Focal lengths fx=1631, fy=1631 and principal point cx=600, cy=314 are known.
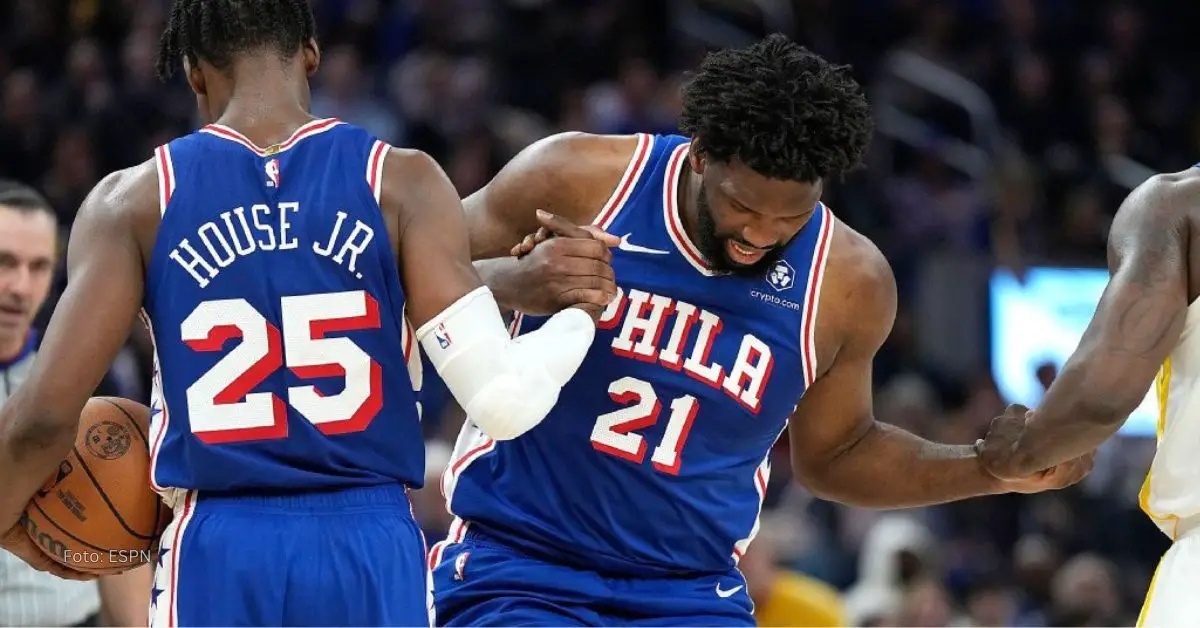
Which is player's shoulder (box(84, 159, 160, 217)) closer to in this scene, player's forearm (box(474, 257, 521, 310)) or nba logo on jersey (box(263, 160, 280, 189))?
nba logo on jersey (box(263, 160, 280, 189))

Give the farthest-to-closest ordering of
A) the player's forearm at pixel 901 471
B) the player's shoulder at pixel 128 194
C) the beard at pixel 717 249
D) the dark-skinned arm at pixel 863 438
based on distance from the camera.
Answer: the player's forearm at pixel 901 471, the dark-skinned arm at pixel 863 438, the beard at pixel 717 249, the player's shoulder at pixel 128 194

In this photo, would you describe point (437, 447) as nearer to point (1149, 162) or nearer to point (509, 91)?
point (509, 91)

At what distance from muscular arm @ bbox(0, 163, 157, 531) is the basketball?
0.12 meters

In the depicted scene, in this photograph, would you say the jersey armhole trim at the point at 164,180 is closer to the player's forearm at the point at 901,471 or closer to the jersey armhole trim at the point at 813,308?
the jersey armhole trim at the point at 813,308

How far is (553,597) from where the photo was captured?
4230mm

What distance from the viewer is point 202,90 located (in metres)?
3.79

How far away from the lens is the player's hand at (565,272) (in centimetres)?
400

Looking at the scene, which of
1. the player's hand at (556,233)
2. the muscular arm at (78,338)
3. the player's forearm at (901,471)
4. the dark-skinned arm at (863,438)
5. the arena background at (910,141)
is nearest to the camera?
the muscular arm at (78,338)

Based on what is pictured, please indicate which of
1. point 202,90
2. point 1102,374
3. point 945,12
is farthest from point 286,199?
point 945,12

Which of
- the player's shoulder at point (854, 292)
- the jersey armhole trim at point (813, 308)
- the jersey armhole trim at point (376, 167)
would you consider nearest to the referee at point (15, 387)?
the jersey armhole trim at point (376, 167)

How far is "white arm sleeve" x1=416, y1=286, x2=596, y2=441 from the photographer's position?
3.57 meters

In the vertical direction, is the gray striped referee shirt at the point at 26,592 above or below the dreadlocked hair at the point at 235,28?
below

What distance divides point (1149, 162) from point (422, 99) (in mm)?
6141

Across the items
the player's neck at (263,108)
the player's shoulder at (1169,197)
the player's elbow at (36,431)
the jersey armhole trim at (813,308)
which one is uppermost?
the player's neck at (263,108)
